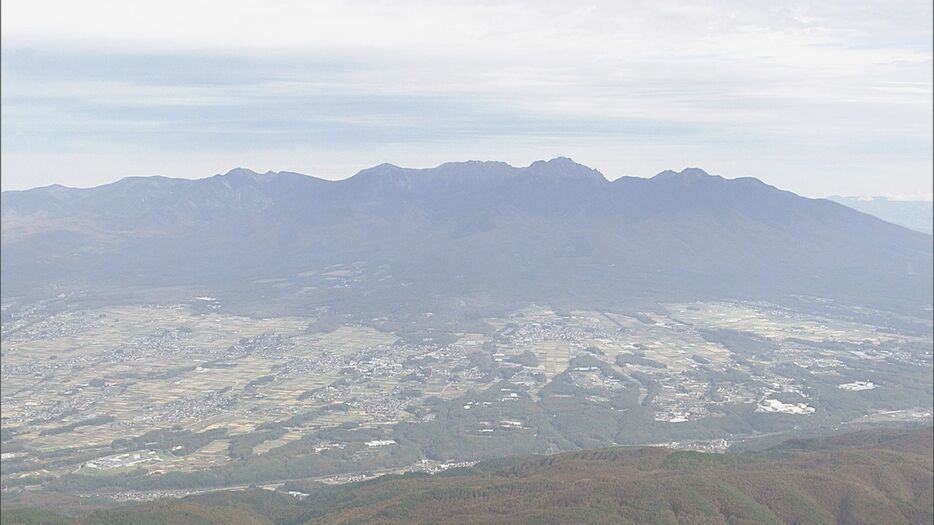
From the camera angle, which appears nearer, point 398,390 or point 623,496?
point 623,496

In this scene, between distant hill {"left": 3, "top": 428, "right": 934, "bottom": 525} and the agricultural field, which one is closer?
distant hill {"left": 3, "top": 428, "right": 934, "bottom": 525}

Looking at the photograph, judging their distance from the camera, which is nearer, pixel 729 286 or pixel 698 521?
pixel 698 521

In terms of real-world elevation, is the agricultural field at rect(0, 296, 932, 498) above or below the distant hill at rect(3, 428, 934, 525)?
below

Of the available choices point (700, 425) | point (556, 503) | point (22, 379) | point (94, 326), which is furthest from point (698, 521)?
point (94, 326)

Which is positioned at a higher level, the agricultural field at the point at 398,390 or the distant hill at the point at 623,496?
the distant hill at the point at 623,496

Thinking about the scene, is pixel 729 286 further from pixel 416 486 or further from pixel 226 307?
pixel 416 486

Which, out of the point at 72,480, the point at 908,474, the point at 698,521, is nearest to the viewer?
the point at 698,521

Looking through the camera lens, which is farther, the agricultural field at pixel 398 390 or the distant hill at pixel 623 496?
the agricultural field at pixel 398 390

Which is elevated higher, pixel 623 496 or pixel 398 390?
pixel 623 496
